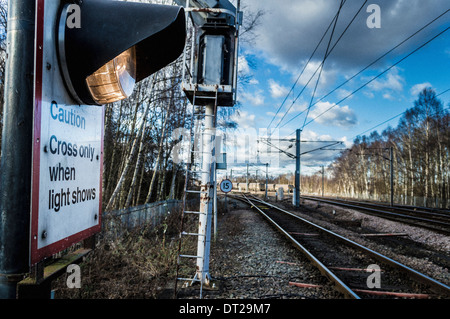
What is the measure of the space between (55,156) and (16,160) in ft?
0.55

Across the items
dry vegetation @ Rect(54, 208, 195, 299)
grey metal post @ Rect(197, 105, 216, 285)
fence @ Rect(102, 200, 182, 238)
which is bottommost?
dry vegetation @ Rect(54, 208, 195, 299)

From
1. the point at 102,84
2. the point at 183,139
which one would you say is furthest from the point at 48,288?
the point at 183,139

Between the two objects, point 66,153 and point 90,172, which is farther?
point 90,172

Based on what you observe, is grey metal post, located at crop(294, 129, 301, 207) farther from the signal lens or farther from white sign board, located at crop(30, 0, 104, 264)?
white sign board, located at crop(30, 0, 104, 264)

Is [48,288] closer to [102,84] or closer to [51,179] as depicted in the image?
Result: [51,179]

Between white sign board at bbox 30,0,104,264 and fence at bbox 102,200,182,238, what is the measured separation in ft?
21.8

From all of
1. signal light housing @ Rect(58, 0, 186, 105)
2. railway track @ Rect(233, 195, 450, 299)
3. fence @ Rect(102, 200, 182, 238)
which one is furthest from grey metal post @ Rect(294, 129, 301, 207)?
signal light housing @ Rect(58, 0, 186, 105)

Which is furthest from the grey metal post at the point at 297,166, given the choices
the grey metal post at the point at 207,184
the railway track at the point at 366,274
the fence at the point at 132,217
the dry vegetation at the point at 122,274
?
the grey metal post at the point at 207,184

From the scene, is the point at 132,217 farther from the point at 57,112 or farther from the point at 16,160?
the point at 16,160

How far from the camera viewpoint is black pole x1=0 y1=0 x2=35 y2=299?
34.1 inches

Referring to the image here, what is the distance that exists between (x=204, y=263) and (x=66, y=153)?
462cm

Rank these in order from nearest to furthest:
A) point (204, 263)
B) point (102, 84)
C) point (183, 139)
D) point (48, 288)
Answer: point (48, 288), point (102, 84), point (204, 263), point (183, 139)

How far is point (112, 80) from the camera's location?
1.32m

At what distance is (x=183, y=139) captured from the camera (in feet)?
56.6
